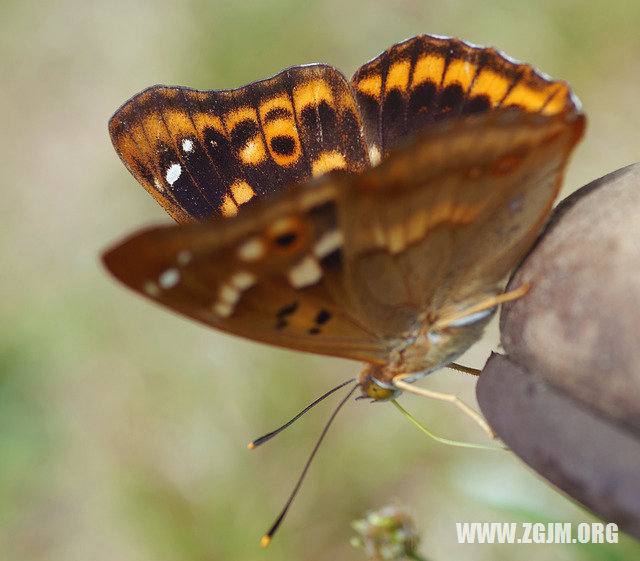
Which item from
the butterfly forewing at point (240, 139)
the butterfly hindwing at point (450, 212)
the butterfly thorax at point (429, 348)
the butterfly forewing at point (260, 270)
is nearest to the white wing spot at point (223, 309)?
the butterfly forewing at point (260, 270)

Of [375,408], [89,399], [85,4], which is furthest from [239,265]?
[85,4]

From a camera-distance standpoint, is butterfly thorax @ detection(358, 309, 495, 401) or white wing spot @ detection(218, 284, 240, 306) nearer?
white wing spot @ detection(218, 284, 240, 306)

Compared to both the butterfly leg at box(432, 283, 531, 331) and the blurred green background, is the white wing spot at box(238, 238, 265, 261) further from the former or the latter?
the blurred green background

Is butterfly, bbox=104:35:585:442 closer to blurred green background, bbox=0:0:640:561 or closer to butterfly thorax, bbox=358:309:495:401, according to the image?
butterfly thorax, bbox=358:309:495:401

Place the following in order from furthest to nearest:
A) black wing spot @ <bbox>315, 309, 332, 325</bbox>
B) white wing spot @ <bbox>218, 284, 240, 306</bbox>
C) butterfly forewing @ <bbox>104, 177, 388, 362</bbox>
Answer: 1. black wing spot @ <bbox>315, 309, 332, 325</bbox>
2. white wing spot @ <bbox>218, 284, 240, 306</bbox>
3. butterfly forewing @ <bbox>104, 177, 388, 362</bbox>

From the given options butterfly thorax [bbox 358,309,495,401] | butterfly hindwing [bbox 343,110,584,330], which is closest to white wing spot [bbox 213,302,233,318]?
butterfly hindwing [bbox 343,110,584,330]

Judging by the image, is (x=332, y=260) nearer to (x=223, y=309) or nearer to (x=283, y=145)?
(x=223, y=309)

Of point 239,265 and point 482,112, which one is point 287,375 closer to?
point 482,112

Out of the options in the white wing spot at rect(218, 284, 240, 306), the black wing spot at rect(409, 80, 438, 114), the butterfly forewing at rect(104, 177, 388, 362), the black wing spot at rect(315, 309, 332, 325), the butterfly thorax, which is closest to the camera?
the butterfly forewing at rect(104, 177, 388, 362)

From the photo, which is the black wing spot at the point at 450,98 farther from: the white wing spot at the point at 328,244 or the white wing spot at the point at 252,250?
the white wing spot at the point at 252,250

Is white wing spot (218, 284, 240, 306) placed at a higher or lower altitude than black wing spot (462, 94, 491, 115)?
lower
